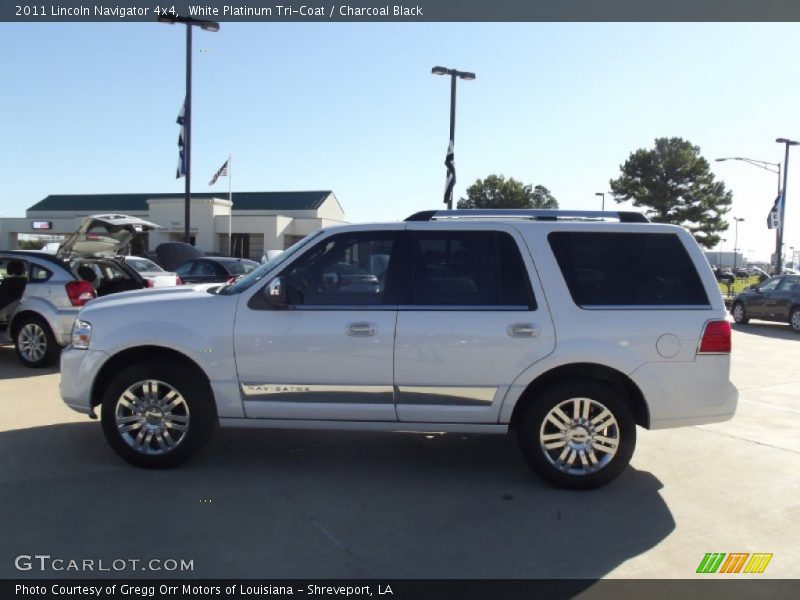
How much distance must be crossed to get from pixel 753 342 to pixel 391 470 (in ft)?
40.5

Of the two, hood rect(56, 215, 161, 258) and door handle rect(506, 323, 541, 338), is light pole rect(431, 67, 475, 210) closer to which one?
hood rect(56, 215, 161, 258)

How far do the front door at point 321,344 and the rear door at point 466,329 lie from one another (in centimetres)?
16

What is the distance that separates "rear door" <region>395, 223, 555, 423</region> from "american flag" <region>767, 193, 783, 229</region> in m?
30.8

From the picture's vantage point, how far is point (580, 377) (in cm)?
463

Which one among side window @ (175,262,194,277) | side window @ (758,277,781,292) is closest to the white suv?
side window @ (175,262,194,277)

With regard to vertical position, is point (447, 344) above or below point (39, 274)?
below

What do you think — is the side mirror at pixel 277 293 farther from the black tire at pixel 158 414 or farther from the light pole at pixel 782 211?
the light pole at pixel 782 211

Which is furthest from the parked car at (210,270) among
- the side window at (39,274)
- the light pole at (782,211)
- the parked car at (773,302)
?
the light pole at (782,211)

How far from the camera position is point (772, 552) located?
150 inches

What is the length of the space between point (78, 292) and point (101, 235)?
35.9 inches

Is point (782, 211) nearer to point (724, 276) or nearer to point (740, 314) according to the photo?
point (724, 276)

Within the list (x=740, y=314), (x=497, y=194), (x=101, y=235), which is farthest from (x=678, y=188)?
(x=101, y=235)

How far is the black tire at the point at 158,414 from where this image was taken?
4.74 m

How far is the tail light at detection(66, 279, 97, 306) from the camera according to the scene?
866 centimetres
